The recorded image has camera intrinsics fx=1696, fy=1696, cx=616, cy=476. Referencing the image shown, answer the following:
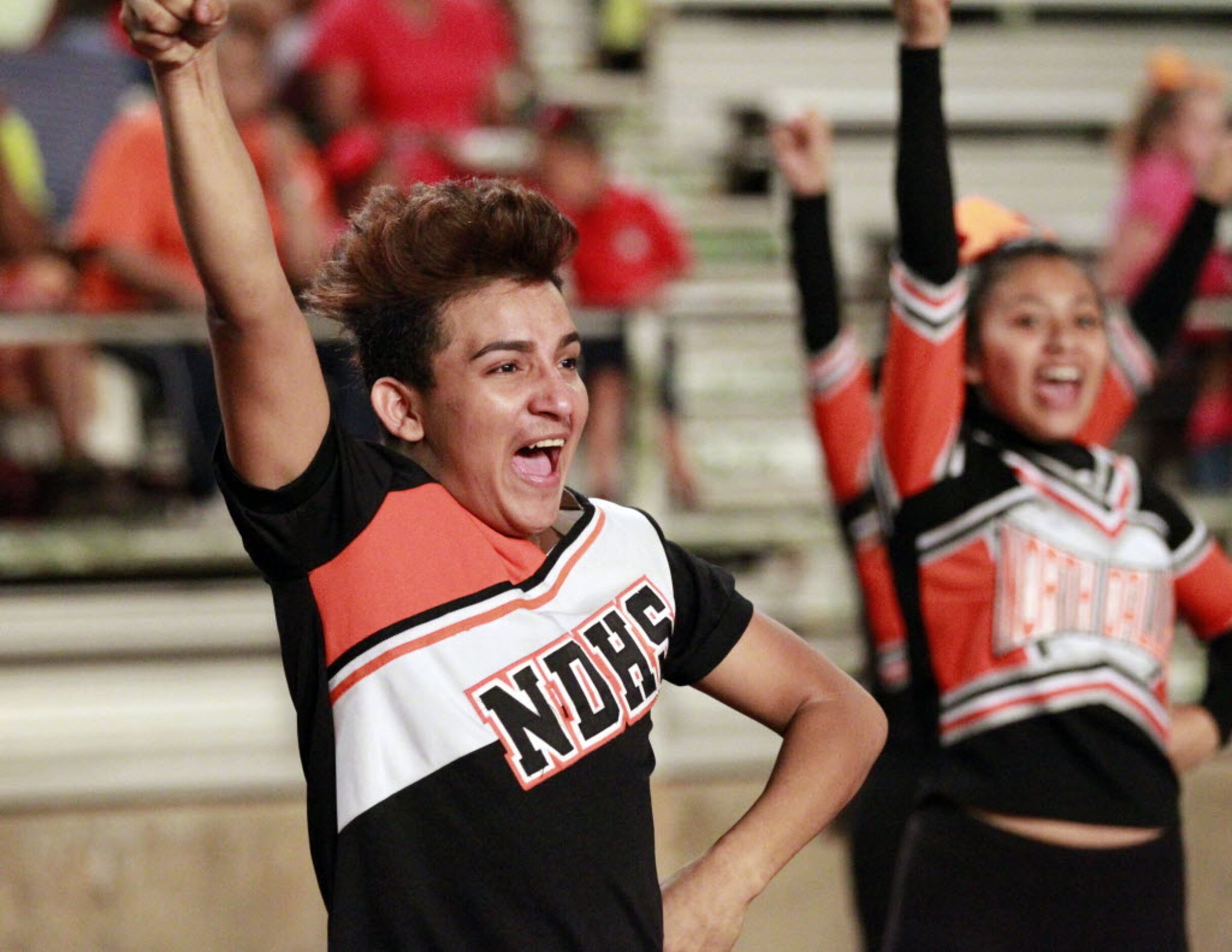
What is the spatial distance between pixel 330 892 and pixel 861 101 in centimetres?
593

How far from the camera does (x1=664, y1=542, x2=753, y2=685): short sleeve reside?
1.84 m

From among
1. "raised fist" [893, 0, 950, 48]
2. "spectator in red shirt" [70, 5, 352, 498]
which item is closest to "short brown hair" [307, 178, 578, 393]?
"raised fist" [893, 0, 950, 48]

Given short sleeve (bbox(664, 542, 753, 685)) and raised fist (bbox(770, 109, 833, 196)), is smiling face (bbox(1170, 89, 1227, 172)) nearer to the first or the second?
raised fist (bbox(770, 109, 833, 196))

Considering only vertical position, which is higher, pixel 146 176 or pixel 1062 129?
pixel 146 176

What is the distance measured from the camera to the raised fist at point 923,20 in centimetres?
234

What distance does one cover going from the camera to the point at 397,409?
5.86ft

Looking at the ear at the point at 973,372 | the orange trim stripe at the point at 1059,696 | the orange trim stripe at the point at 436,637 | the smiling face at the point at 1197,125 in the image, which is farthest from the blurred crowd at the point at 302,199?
the orange trim stripe at the point at 436,637

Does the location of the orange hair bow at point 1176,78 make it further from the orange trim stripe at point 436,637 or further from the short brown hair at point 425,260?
the orange trim stripe at point 436,637

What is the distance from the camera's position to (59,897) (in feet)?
13.0

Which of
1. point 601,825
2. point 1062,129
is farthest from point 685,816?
point 1062,129

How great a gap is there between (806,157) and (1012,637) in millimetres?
874

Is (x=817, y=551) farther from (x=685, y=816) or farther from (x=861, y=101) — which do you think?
(x=861, y=101)

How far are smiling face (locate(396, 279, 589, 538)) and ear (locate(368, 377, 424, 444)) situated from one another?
0.02 metres

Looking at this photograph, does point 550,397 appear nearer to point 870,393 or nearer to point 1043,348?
point 1043,348
